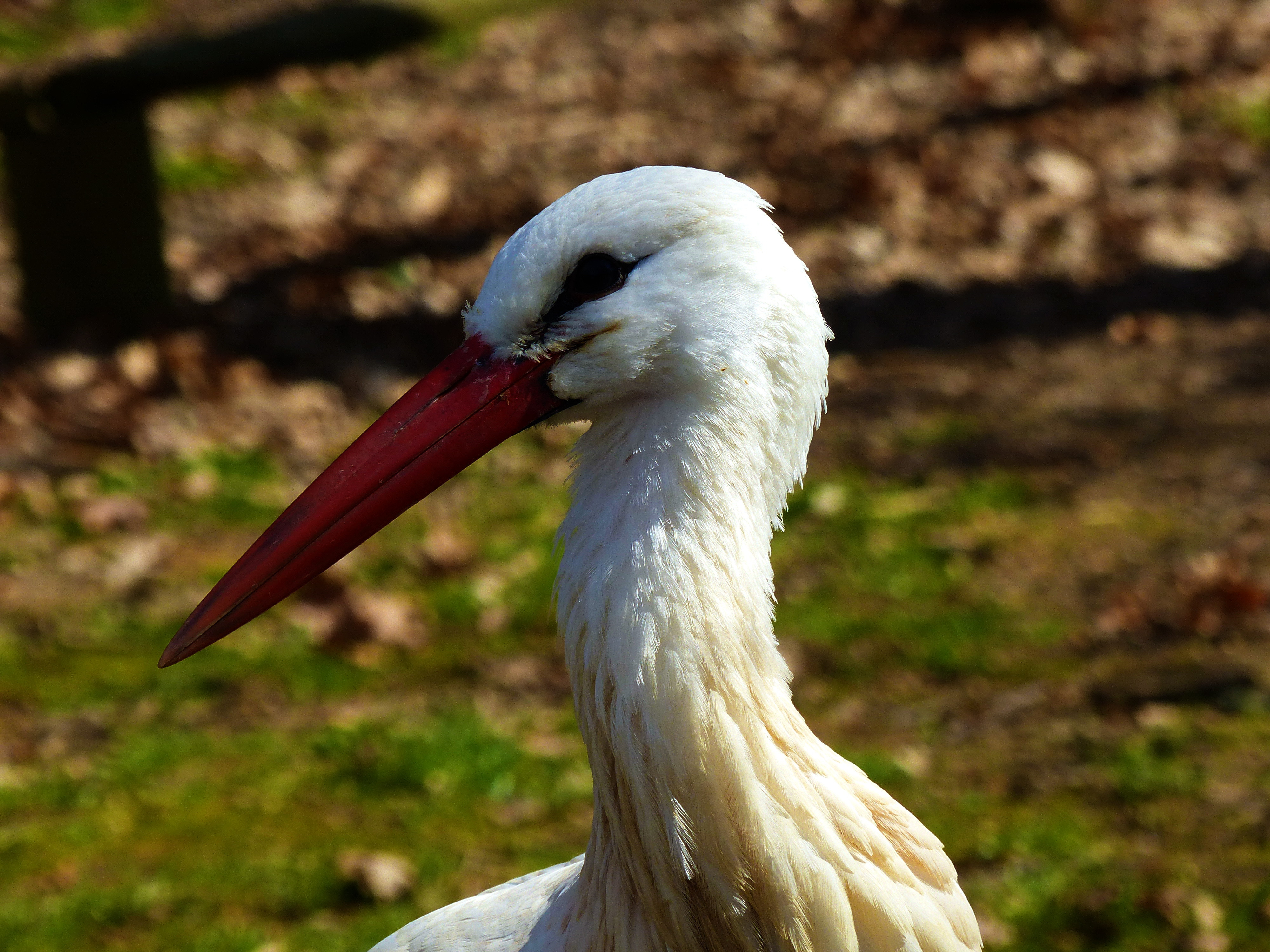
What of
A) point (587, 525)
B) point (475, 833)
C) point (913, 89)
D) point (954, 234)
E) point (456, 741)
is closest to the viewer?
point (587, 525)

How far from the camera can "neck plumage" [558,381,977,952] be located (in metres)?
2.19

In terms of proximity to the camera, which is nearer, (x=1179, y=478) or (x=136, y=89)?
(x=1179, y=478)

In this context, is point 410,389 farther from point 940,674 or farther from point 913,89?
point 913,89

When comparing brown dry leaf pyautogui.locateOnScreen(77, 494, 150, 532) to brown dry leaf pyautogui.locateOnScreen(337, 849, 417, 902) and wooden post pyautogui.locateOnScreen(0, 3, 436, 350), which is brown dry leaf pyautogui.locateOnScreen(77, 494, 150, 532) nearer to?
wooden post pyautogui.locateOnScreen(0, 3, 436, 350)

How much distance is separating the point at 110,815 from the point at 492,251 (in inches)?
187

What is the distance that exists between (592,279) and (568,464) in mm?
514

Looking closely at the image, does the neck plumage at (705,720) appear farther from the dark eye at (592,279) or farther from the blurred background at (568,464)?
the blurred background at (568,464)

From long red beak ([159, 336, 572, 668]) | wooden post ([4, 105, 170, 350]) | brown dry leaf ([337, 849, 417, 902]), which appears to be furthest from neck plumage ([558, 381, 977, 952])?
wooden post ([4, 105, 170, 350])

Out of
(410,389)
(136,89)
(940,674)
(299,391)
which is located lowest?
(940,674)

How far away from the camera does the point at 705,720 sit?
7.18ft

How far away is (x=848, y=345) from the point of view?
290 inches

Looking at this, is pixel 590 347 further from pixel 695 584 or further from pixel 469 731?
pixel 469 731

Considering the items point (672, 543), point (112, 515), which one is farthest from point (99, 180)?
point (672, 543)

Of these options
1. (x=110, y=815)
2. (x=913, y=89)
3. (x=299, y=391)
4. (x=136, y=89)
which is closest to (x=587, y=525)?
(x=110, y=815)
